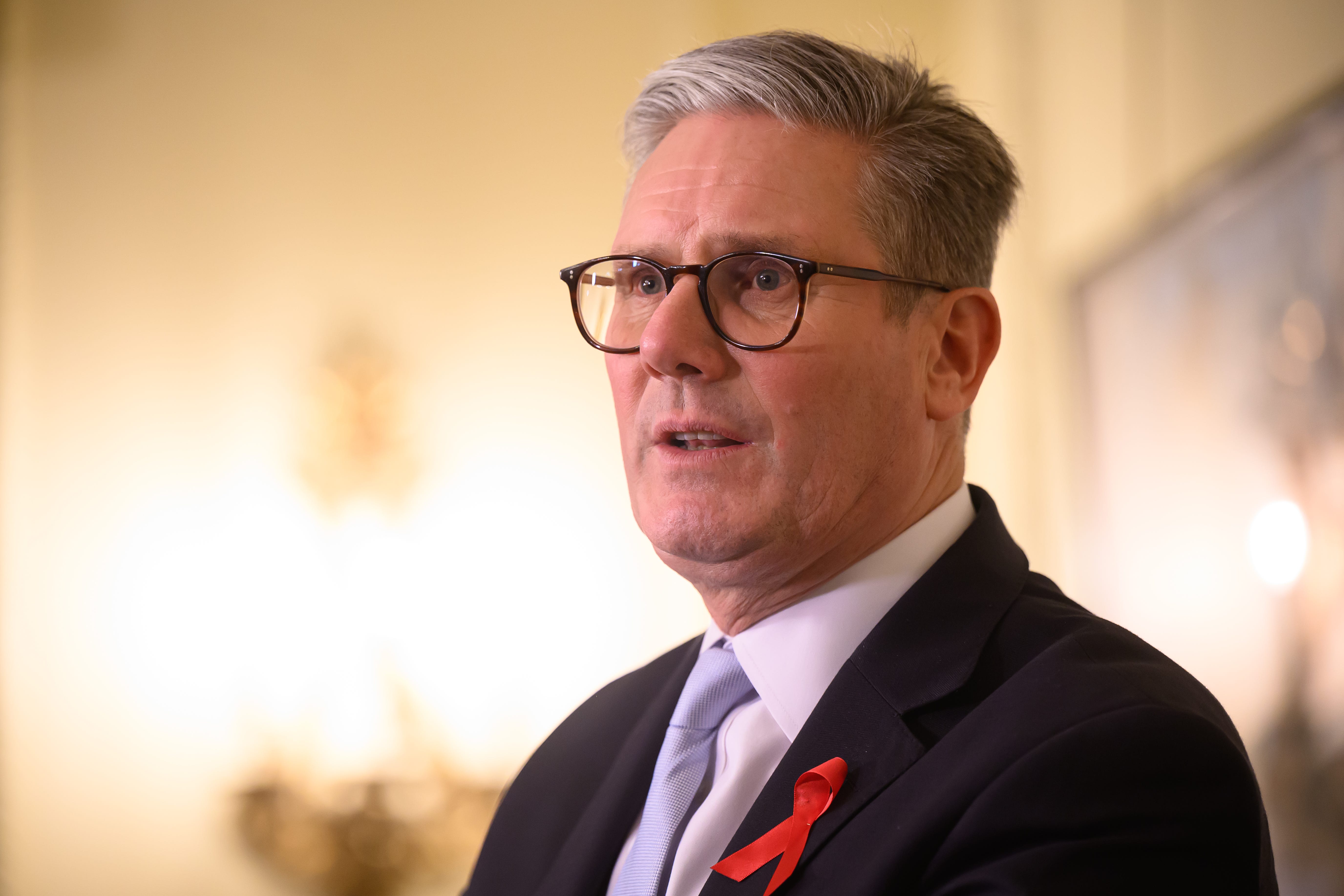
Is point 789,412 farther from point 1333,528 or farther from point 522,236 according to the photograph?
point 522,236

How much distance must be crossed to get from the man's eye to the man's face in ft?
0.09

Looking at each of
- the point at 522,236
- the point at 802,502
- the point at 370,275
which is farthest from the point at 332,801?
the point at 802,502

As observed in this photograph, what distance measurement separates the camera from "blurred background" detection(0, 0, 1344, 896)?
4027 mm

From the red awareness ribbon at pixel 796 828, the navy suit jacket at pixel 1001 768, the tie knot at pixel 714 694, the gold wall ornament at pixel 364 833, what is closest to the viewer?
the navy suit jacket at pixel 1001 768

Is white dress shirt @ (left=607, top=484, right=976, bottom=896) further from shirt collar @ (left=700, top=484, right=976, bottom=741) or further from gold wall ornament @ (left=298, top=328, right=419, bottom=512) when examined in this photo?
gold wall ornament @ (left=298, top=328, right=419, bottom=512)

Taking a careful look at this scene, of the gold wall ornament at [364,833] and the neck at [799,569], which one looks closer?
the neck at [799,569]

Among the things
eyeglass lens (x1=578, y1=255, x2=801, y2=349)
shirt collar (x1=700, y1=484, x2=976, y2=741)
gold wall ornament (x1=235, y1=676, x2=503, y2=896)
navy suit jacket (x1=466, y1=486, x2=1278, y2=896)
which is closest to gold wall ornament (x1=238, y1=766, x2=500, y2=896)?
gold wall ornament (x1=235, y1=676, x2=503, y2=896)

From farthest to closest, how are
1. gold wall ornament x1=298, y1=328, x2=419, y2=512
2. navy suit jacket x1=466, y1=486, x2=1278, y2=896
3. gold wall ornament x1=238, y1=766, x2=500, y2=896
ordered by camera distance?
gold wall ornament x1=298, y1=328, x2=419, y2=512, gold wall ornament x1=238, y1=766, x2=500, y2=896, navy suit jacket x1=466, y1=486, x2=1278, y2=896

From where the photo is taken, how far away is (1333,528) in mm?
1820

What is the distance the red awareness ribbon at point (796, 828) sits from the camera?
95 centimetres

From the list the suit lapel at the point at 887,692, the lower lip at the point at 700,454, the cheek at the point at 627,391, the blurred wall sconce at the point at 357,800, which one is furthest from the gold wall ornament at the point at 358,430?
the suit lapel at the point at 887,692

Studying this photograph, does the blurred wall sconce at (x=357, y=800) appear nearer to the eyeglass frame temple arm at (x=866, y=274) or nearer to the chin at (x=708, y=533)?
the chin at (x=708, y=533)

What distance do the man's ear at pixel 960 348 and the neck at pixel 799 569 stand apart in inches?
4.0

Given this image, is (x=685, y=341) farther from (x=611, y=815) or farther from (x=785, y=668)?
(x=611, y=815)
